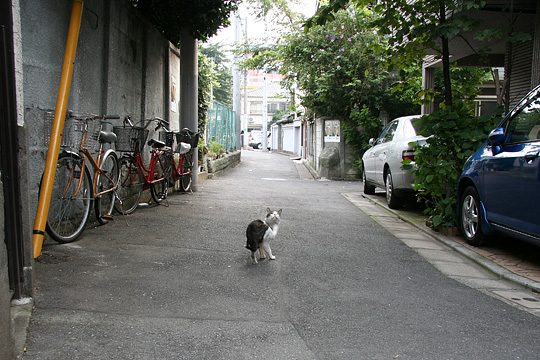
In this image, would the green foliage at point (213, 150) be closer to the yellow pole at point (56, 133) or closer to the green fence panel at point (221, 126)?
the green fence panel at point (221, 126)

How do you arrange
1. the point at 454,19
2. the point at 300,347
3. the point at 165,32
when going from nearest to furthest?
the point at 300,347 → the point at 454,19 → the point at 165,32

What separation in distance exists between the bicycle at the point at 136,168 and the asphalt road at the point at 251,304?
1061 mm

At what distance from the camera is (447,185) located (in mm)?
7188

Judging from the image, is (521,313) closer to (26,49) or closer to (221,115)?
(26,49)

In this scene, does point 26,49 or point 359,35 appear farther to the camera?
point 359,35

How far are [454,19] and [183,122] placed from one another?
572 centimetres

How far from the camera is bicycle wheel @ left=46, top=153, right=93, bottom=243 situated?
516cm

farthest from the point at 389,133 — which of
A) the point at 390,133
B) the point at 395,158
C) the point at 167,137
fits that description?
the point at 167,137

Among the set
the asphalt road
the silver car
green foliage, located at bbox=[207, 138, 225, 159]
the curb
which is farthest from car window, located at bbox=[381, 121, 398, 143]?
green foliage, located at bbox=[207, 138, 225, 159]

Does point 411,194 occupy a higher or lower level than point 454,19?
lower

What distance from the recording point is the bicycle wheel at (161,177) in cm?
824

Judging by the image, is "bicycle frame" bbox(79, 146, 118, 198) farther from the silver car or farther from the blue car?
the silver car

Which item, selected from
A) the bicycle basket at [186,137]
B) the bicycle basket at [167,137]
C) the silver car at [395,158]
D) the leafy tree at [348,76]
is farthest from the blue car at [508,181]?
the leafy tree at [348,76]

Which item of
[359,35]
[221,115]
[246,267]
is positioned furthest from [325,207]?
[221,115]
